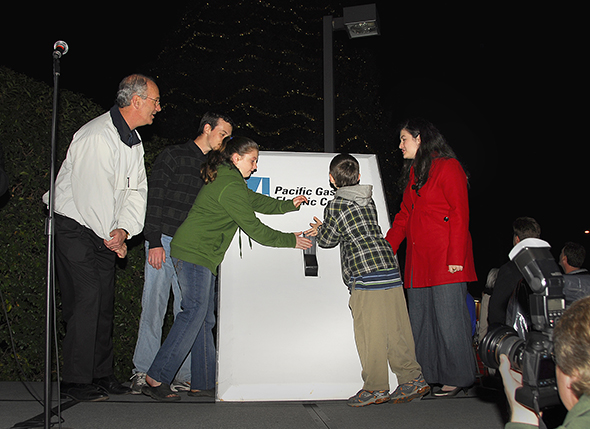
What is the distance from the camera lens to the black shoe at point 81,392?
2.72 meters

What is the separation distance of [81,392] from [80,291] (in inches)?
22.2

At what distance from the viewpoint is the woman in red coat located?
2.99m

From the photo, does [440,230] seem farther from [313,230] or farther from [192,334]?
[192,334]

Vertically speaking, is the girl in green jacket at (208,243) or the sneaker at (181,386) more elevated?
the girl in green jacket at (208,243)

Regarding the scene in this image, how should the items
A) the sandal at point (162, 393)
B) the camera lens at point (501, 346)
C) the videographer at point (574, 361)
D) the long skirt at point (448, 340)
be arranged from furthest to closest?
the long skirt at point (448, 340) → the sandal at point (162, 393) → the camera lens at point (501, 346) → the videographer at point (574, 361)

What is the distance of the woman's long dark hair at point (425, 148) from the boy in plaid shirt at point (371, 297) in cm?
44

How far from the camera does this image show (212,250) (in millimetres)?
2980

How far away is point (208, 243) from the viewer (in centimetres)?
298

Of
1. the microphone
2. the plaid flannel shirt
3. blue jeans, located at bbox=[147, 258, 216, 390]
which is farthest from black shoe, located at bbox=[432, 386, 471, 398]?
the microphone

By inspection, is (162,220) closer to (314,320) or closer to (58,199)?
(58,199)

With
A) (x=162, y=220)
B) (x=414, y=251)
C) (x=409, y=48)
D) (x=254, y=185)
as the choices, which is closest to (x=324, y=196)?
(x=254, y=185)

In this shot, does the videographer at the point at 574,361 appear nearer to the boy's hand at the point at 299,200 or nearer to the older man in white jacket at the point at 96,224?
the boy's hand at the point at 299,200

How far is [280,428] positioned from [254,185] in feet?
4.99

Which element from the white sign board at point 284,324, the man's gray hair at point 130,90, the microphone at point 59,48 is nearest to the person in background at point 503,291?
the white sign board at point 284,324
